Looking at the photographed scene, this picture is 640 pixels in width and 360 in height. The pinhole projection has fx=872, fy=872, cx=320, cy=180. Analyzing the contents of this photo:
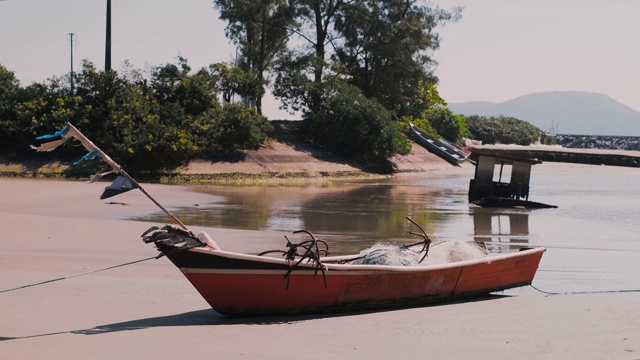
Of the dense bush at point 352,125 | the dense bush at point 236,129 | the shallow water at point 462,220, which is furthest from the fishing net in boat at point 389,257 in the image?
the dense bush at point 352,125

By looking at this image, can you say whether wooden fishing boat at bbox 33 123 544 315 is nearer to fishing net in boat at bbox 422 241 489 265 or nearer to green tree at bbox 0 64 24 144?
fishing net in boat at bbox 422 241 489 265

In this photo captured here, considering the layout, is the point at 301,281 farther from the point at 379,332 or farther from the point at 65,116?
the point at 65,116

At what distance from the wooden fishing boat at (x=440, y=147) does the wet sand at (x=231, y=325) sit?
43384 mm

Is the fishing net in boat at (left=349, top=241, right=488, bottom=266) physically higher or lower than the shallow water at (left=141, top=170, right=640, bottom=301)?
higher

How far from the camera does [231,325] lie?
10406 millimetres

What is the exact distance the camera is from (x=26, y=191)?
2908 centimetres

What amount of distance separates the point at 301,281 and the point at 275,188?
25.6 m

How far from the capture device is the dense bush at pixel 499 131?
273 ft

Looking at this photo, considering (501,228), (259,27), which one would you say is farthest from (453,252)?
(259,27)

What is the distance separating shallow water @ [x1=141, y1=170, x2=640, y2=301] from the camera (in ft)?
52.1

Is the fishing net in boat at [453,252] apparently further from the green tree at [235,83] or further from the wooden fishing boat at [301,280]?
the green tree at [235,83]

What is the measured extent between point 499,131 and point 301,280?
7731 cm

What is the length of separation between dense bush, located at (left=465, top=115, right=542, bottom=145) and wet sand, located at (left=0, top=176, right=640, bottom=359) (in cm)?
6931

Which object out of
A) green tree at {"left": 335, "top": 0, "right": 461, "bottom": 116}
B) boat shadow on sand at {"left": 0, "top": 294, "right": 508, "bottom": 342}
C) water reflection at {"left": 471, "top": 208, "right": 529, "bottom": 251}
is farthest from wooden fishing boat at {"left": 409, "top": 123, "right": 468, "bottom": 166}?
boat shadow on sand at {"left": 0, "top": 294, "right": 508, "bottom": 342}
